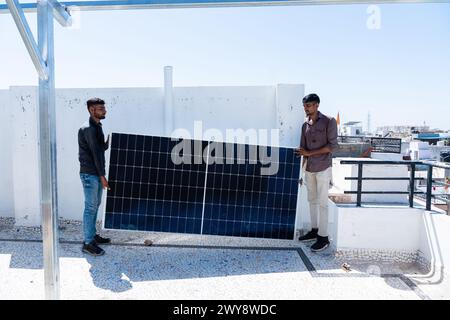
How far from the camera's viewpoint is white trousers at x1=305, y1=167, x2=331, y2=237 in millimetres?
4051

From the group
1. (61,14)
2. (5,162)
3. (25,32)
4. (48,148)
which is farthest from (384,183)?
(5,162)

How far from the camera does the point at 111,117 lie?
5031 millimetres

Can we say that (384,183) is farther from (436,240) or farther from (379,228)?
(436,240)

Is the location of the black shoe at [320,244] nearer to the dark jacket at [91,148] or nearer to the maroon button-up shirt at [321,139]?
the maroon button-up shirt at [321,139]

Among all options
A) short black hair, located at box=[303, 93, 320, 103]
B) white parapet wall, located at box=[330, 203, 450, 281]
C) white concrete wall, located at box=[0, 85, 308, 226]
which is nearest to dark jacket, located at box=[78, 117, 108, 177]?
white concrete wall, located at box=[0, 85, 308, 226]

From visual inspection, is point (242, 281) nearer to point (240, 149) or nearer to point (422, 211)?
point (240, 149)

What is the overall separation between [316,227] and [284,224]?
0.64m

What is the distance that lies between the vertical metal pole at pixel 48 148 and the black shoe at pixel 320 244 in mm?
3036

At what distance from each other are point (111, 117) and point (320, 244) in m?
3.70

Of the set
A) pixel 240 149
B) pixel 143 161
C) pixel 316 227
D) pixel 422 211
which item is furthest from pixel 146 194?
pixel 422 211

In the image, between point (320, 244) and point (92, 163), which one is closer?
point (92, 163)

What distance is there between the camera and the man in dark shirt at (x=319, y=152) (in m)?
3.96

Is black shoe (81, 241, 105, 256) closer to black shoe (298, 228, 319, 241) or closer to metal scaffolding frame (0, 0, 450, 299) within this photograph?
metal scaffolding frame (0, 0, 450, 299)

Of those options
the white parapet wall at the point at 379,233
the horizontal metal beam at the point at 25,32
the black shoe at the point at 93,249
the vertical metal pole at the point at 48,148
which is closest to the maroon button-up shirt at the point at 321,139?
the white parapet wall at the point at 379,233
